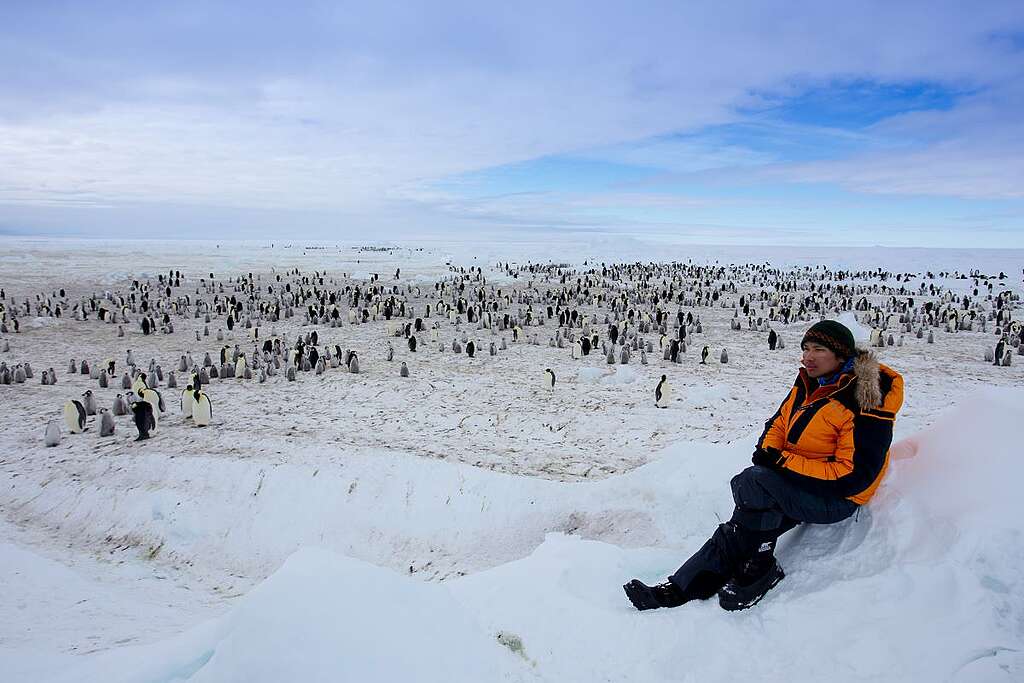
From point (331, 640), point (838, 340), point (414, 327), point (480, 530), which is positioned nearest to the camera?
point (331, 640)

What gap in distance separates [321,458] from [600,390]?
541 cm

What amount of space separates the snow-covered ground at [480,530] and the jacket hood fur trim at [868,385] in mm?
545

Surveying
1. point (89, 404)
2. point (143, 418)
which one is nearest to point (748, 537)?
point (143, 418)

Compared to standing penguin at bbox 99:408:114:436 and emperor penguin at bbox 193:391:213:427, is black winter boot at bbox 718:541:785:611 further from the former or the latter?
standing penguin at bbox 99:408:114:436

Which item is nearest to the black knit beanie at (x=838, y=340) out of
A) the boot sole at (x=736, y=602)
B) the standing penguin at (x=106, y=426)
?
the boot sole at (x=736, y=602)

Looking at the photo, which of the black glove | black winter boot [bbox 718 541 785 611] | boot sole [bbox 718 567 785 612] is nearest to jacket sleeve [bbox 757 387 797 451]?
the black glove

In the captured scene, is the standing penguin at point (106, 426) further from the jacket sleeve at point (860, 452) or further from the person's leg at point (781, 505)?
the jacket sleeve at point (860, 452)

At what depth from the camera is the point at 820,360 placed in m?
3.49

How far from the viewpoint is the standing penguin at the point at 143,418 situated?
8.43 meters

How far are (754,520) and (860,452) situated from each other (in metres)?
0.67

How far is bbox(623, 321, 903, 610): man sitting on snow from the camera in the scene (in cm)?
325

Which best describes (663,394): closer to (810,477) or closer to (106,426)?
(810,477)

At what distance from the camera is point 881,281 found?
34594 millimetres

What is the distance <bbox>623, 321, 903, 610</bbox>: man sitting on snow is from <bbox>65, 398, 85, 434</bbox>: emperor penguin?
8.88m
